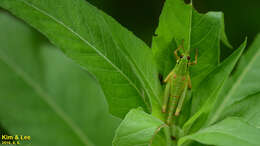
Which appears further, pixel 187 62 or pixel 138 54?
pixel 187 62

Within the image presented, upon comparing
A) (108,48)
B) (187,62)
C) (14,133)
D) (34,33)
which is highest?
(34,33)

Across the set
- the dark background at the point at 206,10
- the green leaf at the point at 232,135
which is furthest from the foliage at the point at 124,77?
the dark background at the point at 206,10

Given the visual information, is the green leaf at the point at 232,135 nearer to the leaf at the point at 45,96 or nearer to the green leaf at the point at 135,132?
the green leaf at the point at 135,132

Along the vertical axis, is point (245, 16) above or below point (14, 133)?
above

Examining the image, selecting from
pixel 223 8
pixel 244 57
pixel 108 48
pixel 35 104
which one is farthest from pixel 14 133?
pixel 223 8

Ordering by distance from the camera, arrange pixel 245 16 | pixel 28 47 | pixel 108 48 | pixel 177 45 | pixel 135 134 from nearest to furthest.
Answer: pixel 135 134, pixel 108 48, pixel 177 45, pixel 28 47, pixel 245 16

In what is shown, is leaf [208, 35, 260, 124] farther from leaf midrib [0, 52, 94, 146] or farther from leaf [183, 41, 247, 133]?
leaf midrib [0, 52, 94, 146]

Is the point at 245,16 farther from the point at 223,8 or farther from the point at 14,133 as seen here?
the point at 14,133
